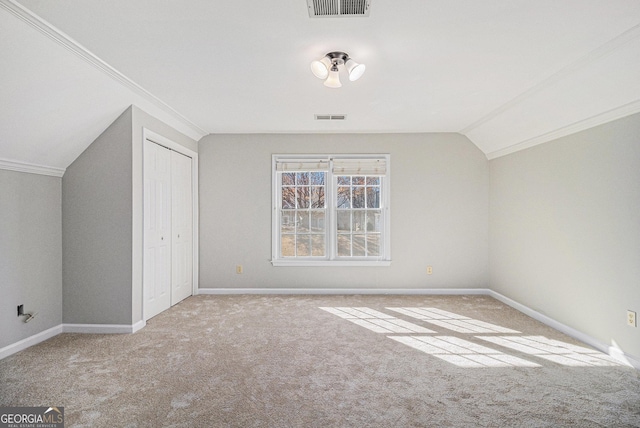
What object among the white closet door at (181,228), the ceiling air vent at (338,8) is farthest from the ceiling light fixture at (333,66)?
the white closet door at (181,228)

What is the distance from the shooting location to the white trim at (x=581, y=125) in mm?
2705

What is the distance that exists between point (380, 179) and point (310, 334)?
8.86ft

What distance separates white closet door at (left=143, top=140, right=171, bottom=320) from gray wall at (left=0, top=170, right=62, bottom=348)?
83 cm

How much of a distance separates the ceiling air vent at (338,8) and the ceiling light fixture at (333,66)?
1.59 feet

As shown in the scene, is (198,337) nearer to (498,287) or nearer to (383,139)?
(383,139)

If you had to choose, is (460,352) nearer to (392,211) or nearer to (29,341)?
(392,211)

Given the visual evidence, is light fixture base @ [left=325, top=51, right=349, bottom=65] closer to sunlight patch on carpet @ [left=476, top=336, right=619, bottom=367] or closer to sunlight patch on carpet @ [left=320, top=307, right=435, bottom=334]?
sunlight patch on carpet @ [left=320, top=307, right=435, bottom=334]

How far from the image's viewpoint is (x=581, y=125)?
126 inches

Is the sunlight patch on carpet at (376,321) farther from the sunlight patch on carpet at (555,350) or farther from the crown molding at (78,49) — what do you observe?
the crown molding at (78,49)

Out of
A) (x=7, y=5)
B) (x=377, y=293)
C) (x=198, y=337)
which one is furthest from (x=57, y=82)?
(x=377, y=293)

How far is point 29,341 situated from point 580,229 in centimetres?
546

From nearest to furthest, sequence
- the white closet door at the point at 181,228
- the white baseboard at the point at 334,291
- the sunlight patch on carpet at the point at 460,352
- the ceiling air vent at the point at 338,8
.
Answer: the ceiling air vent at the point at 338,8
the sunlight patch on carpet at the point at 460,352
the white closet door at the point at 181,228
the white baseboard at the point at 334,291

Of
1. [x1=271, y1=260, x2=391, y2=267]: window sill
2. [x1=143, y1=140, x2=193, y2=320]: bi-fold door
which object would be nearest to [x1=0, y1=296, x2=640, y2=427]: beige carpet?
[x1=143, y1=140, x2=193, y2=320]: bi-fold door

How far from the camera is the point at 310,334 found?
3410mm
